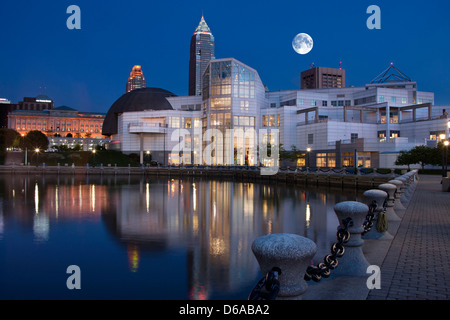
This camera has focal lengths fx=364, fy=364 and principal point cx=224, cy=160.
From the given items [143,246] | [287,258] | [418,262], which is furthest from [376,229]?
[143,246]

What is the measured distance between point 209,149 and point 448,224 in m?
83.1

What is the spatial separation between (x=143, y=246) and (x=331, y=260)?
10.8m

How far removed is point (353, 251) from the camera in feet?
28.0

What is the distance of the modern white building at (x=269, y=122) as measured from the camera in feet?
251

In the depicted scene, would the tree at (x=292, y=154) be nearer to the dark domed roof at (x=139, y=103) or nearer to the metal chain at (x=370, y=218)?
the dark domed roof at (x=139, y=103)

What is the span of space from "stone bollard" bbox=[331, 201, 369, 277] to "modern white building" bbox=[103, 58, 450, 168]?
6447cm

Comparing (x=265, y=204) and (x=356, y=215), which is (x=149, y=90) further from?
(x=356, y=215)

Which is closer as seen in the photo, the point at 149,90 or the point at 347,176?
the point at 347,176

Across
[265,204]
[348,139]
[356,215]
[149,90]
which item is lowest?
[265,204]

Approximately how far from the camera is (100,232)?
19.7 metres

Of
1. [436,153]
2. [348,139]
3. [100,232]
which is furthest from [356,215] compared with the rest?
[348,139]

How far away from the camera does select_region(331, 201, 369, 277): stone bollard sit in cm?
832

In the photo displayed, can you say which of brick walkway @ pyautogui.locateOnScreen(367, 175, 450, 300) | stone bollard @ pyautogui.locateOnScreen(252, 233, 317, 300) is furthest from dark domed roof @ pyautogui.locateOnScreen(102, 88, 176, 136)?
stone bollard @ pyautogui.locateOnScreen(252, 233, 317, 300)

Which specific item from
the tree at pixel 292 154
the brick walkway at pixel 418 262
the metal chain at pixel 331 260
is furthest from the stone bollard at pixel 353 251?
the tree at pixel 292 154
